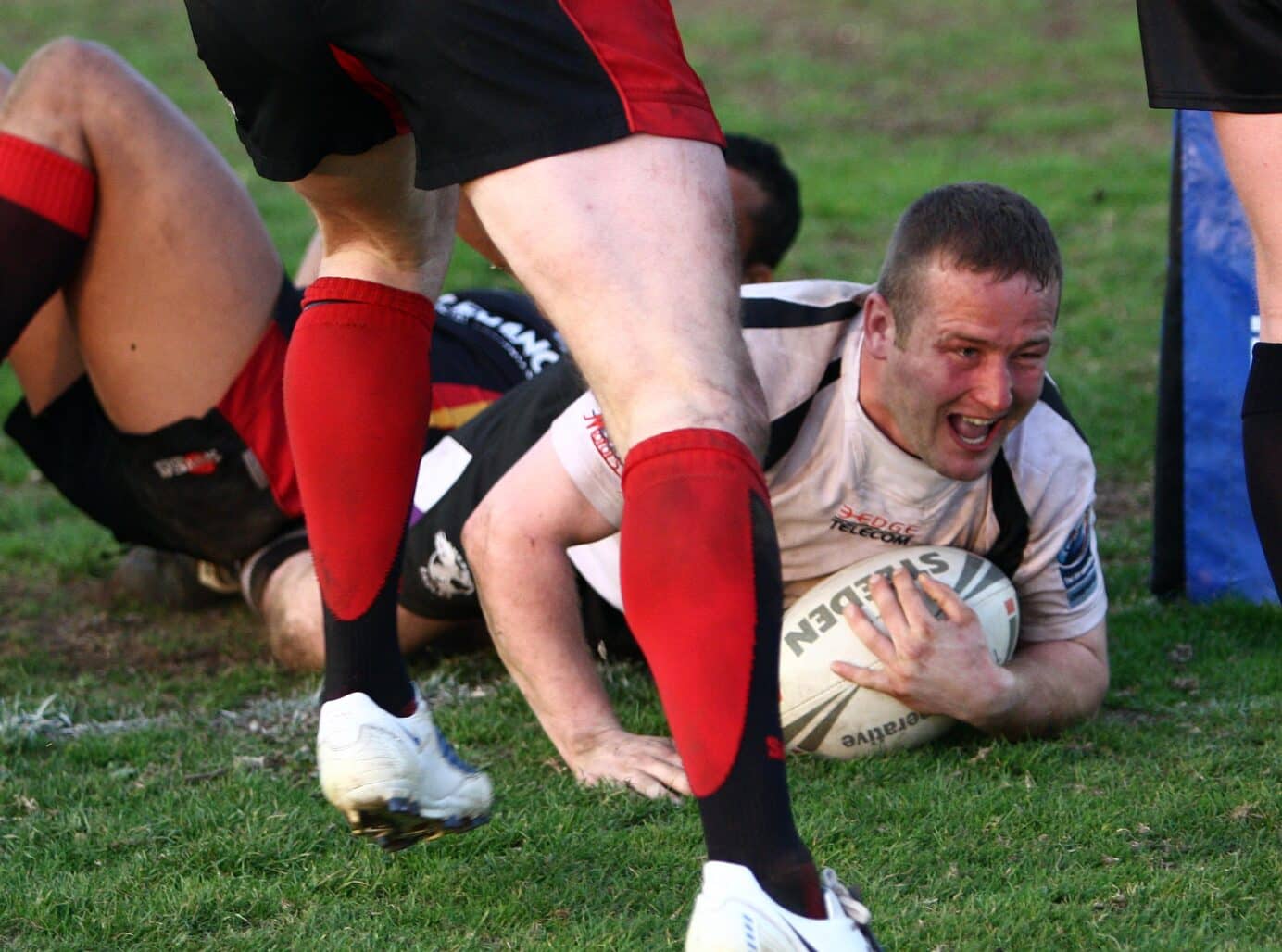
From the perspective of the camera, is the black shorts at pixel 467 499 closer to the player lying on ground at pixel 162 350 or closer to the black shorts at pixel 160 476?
the player lying on ground at pixel 162 350

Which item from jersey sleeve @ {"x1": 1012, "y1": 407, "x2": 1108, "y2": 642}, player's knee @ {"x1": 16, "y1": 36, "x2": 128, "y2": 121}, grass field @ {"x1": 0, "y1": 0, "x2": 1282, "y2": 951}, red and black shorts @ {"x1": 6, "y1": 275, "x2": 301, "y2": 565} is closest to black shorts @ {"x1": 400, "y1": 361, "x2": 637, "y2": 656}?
grass field @ {"x1": 0, "y1": 0, "x2": 1282, "y2": 951}

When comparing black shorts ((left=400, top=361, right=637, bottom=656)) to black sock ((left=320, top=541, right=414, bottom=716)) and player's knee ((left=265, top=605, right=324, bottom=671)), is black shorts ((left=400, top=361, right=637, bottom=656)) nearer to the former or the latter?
player's knee ((left=265, top=605, right=324, bottom=671))

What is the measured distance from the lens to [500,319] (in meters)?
4.75

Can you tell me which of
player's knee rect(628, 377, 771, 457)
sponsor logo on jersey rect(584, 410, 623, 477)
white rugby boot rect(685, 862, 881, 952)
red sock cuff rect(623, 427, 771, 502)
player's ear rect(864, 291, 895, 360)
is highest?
player's knee rect(628, 377, 771, 457)

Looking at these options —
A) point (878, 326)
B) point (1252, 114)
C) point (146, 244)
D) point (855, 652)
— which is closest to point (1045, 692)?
point (855, 652)

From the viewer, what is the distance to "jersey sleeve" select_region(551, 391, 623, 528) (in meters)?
3.15

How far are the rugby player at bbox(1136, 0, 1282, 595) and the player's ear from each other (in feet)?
2.71

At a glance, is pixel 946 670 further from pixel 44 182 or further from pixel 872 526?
pixel 44 182

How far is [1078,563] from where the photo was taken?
11.0 ft

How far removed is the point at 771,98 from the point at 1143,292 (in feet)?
14.2

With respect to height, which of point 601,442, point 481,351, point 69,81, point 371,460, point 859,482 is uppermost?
point 69,81

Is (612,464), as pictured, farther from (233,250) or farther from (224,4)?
(233,250)

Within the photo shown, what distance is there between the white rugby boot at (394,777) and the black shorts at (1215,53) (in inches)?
54.9

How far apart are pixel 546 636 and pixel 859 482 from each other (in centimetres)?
68
